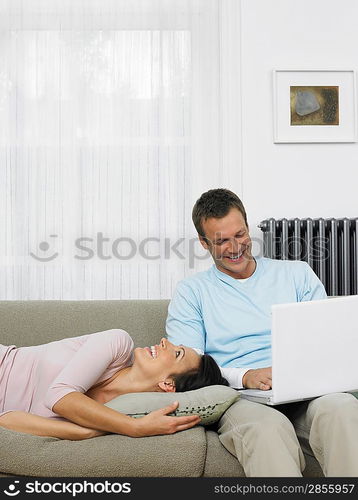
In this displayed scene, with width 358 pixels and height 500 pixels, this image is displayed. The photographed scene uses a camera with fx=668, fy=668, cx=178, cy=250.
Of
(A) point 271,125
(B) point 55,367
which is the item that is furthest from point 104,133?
(B) point 55,367

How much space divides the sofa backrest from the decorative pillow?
571 mm

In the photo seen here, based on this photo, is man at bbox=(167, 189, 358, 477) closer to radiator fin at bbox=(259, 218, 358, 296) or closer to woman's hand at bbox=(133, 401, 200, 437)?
woman's hand at bbox=(133, 401, 200, 437)

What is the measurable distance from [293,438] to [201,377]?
16.1 inches

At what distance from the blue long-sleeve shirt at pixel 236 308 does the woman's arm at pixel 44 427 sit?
1.67 ft

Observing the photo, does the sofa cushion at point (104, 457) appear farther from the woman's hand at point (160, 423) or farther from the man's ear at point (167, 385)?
the man's ear at point (167, 385)

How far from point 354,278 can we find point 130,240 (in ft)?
3.67

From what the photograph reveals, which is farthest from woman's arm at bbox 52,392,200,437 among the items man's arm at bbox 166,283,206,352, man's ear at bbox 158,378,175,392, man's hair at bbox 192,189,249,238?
man's hair at bbox 192,189,249,238

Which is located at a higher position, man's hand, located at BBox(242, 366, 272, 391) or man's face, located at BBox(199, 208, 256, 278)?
man's face, located at BBox(199, 208, 256, 278)

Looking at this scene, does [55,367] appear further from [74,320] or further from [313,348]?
[313,348]

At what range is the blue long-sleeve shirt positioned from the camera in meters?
2.16

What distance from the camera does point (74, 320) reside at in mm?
2395

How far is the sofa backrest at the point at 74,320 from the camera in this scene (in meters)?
2.37


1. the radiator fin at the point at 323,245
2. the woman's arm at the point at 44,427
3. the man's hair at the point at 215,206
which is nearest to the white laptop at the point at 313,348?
the woman's arm at the point at 44,427

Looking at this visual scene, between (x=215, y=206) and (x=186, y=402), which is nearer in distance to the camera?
(x=186, y=402)
